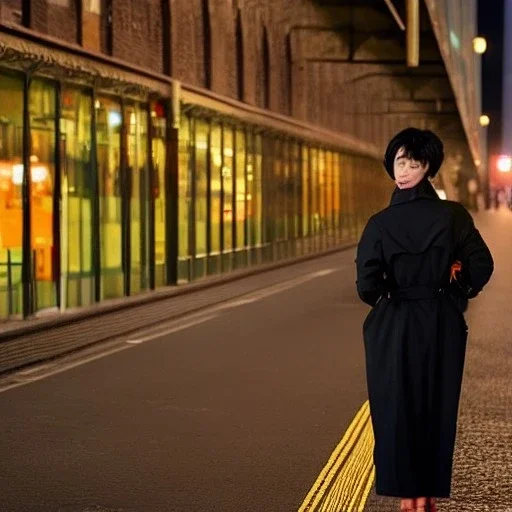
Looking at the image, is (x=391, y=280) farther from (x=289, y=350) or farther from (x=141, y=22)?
(x=141, y=22)

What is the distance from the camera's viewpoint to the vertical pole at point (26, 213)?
17.8m

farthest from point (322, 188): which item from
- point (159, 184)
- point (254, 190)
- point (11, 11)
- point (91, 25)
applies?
point (11, 11)

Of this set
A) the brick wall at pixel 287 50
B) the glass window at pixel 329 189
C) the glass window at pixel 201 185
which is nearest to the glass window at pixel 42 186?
the brick wall at pixel 287 50

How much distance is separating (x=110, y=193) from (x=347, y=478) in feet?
48.4

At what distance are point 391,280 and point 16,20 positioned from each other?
13.4 metres

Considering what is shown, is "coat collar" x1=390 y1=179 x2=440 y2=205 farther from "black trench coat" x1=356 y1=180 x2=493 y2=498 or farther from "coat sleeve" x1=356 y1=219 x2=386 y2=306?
"coat sleeve" x1=356 y1=219 x2=386 y2=306

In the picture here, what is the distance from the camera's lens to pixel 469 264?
5379mm

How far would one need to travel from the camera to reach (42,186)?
61.3 ft

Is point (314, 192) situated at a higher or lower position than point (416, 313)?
higher

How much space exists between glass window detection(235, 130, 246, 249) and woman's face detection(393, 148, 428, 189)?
83.4ft

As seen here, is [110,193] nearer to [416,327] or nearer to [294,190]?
[416,327]

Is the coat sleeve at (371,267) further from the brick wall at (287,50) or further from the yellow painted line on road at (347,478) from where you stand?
the brick wall at (287,50)

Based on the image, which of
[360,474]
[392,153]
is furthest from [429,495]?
[360,474]

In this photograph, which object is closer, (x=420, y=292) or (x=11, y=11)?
(x=420, y=292)
